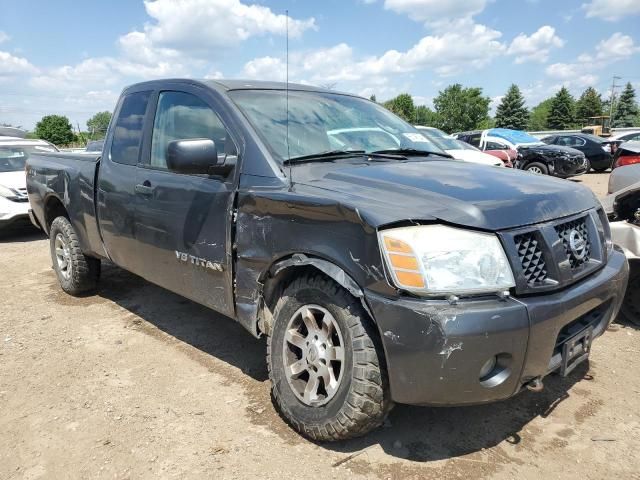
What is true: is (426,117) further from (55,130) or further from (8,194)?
(8,194)

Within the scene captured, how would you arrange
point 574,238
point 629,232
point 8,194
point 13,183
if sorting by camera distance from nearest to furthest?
point 574,238
point 629,232
point 8,194
point 13,183

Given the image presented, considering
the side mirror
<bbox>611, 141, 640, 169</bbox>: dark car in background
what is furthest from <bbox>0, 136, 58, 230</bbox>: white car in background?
<bbox>611, 141, 640, 169</bbox>: dark car in background

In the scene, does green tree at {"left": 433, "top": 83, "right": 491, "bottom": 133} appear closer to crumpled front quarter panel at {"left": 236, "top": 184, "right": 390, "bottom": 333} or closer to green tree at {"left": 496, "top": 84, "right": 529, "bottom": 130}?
green tree at {"left": 496, "top": 84, "right": 529, "bottom": 130}

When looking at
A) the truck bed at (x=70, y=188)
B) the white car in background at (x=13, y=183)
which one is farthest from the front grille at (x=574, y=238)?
the white car in background at (x=13, y=183)

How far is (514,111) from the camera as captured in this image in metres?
71.8

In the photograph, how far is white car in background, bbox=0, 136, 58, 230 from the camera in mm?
8336

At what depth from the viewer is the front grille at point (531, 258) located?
221cm

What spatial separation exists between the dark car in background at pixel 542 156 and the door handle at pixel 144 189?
43.6ft

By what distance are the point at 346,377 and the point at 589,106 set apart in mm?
80025

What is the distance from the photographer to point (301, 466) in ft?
8.02

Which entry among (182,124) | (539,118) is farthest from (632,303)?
(539,118)

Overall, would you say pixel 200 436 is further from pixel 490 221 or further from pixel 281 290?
pixel 490 221

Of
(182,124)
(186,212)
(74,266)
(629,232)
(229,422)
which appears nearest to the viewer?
(229,422)

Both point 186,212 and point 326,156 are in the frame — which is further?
point 186,212
